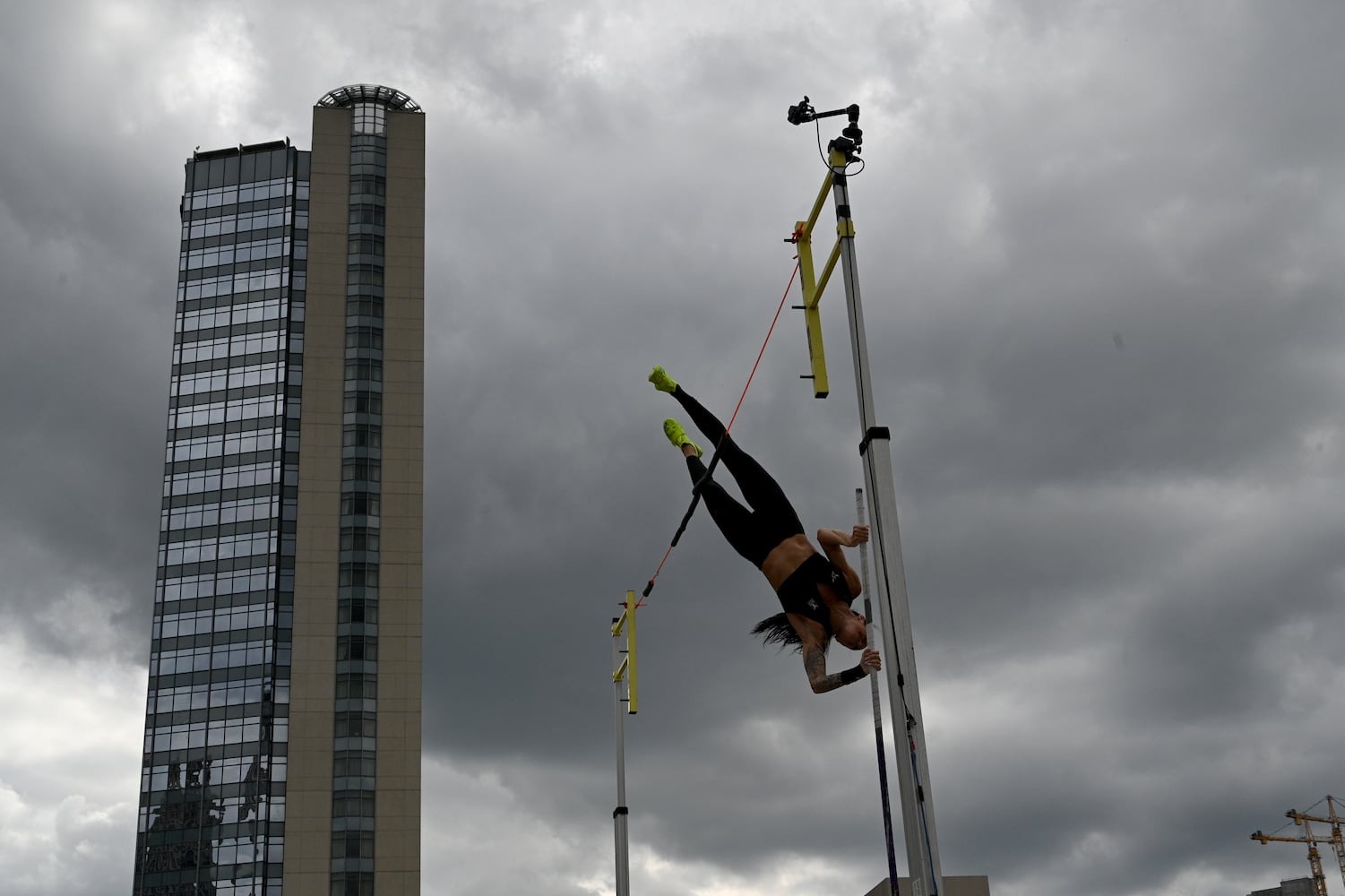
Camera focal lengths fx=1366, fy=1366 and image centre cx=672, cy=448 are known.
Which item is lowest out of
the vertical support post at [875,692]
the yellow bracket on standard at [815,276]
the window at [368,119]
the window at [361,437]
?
the vertical support post at [875,692]

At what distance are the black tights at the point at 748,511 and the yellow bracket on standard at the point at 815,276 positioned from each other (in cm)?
143

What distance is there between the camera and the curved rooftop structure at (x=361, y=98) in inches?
3290

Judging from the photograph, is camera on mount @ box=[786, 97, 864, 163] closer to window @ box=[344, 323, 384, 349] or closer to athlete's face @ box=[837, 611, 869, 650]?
athlete's face @ box=[837, 611, 869, 650]

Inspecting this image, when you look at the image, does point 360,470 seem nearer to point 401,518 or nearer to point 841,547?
point 401,518

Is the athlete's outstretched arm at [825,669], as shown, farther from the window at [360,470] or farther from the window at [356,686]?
the window at [360,470]

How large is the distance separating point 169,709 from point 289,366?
19.7m

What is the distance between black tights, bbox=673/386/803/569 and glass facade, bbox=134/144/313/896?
196 feet

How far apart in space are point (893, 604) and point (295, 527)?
66341 mm

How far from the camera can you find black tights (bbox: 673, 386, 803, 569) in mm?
13297

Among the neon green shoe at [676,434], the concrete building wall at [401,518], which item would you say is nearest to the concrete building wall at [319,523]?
the concrete building wall at [401,518]

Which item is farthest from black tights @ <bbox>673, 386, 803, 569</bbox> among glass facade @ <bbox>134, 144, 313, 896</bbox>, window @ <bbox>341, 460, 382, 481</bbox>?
window @ <bbox>341, 460, 382, 481</bbox>

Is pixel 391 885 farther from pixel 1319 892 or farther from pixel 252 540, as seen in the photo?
pixel 1319 892

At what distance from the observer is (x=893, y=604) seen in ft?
35.4

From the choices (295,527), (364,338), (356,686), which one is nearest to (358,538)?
(295,527)
